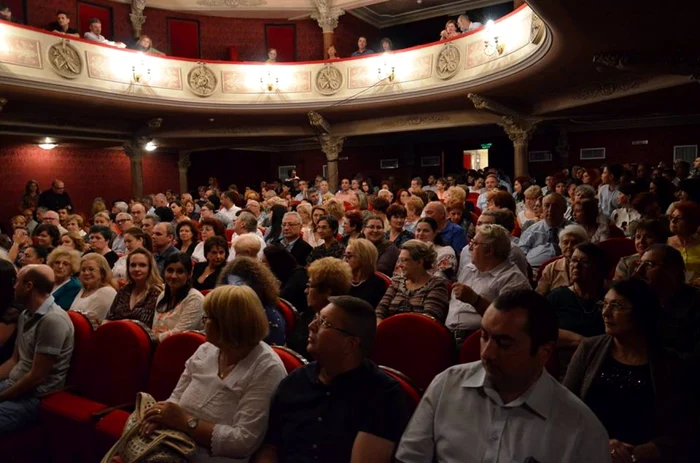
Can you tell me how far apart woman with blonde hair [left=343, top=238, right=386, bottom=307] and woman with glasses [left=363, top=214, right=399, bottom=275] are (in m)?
0.63

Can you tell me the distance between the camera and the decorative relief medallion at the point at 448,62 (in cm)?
881

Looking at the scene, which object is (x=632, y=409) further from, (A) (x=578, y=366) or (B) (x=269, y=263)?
(B) (x=269, y=263)

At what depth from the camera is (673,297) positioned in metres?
2.24

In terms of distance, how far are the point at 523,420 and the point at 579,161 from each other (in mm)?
11923

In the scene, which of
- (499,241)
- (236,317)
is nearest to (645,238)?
(499,241)

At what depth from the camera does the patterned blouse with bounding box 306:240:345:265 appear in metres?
3.96

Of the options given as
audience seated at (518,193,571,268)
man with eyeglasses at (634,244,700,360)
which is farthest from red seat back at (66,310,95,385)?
audience seated at (518,193,571,268)

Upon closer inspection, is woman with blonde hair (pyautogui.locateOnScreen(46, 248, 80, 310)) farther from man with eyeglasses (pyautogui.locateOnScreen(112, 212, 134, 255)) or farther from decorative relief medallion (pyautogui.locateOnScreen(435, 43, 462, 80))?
decorative relief medallion (pyautogui.locateOnScreen(435, 43, 462, 80))

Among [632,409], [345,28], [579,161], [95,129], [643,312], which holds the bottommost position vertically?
[632,409]

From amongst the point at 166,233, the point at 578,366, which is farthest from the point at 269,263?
the point at 578,366

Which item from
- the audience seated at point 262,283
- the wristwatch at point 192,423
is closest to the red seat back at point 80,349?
the audience seated at point 262,283

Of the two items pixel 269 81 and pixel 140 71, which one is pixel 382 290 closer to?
pixel 140 71

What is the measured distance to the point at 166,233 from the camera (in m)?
4.26

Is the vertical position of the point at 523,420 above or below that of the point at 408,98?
below
